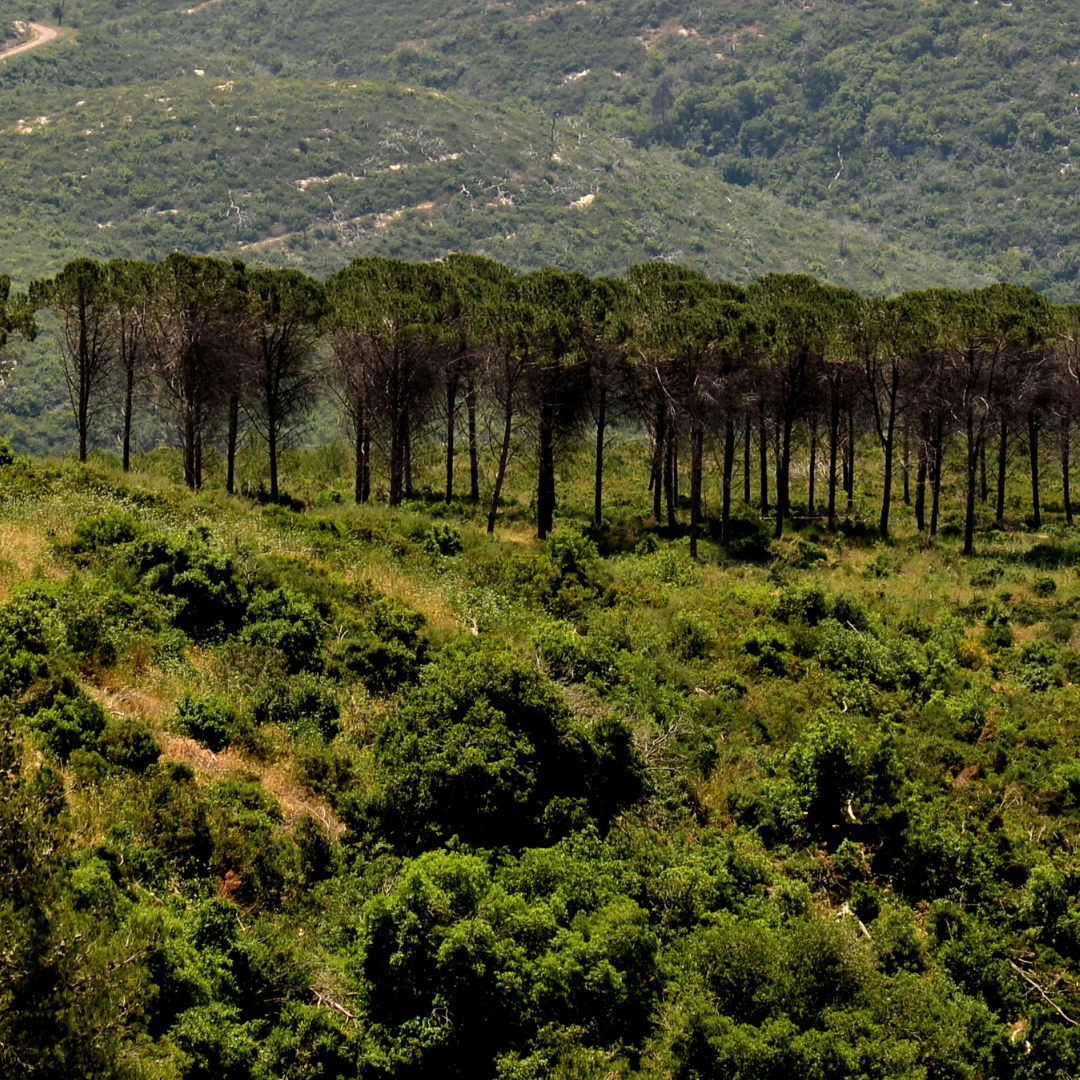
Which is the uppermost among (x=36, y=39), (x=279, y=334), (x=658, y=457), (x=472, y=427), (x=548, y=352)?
(x=36, y=39)

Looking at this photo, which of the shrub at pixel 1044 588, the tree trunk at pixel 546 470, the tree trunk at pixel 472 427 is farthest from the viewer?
the tree trunk at pixel 472 427

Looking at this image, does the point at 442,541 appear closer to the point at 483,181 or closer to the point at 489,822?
the point at 489,822

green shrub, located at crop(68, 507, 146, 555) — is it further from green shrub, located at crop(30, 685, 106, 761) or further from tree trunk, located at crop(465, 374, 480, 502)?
tree trunk, located at crop(465, 374, 480, 502)

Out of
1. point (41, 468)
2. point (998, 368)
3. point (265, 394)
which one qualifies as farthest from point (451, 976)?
point (998, 368)

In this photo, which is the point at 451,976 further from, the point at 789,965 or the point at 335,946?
the point at 789,965

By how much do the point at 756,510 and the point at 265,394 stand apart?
67.8 ft

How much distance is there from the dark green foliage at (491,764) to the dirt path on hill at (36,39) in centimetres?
18528

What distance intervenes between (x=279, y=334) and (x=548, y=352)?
366 inches

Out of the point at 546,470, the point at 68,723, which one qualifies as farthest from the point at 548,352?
the point at 68,723

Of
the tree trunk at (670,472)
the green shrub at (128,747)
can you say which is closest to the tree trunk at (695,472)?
the tree trunk at (670,472)

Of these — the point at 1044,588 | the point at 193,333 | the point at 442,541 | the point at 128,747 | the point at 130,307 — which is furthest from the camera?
the point at 130,307

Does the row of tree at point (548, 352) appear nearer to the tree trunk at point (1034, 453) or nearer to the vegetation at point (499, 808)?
the tree trunk at point (1034, 453)

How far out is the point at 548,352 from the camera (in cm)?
3516

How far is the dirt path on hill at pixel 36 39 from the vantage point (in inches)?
6782
